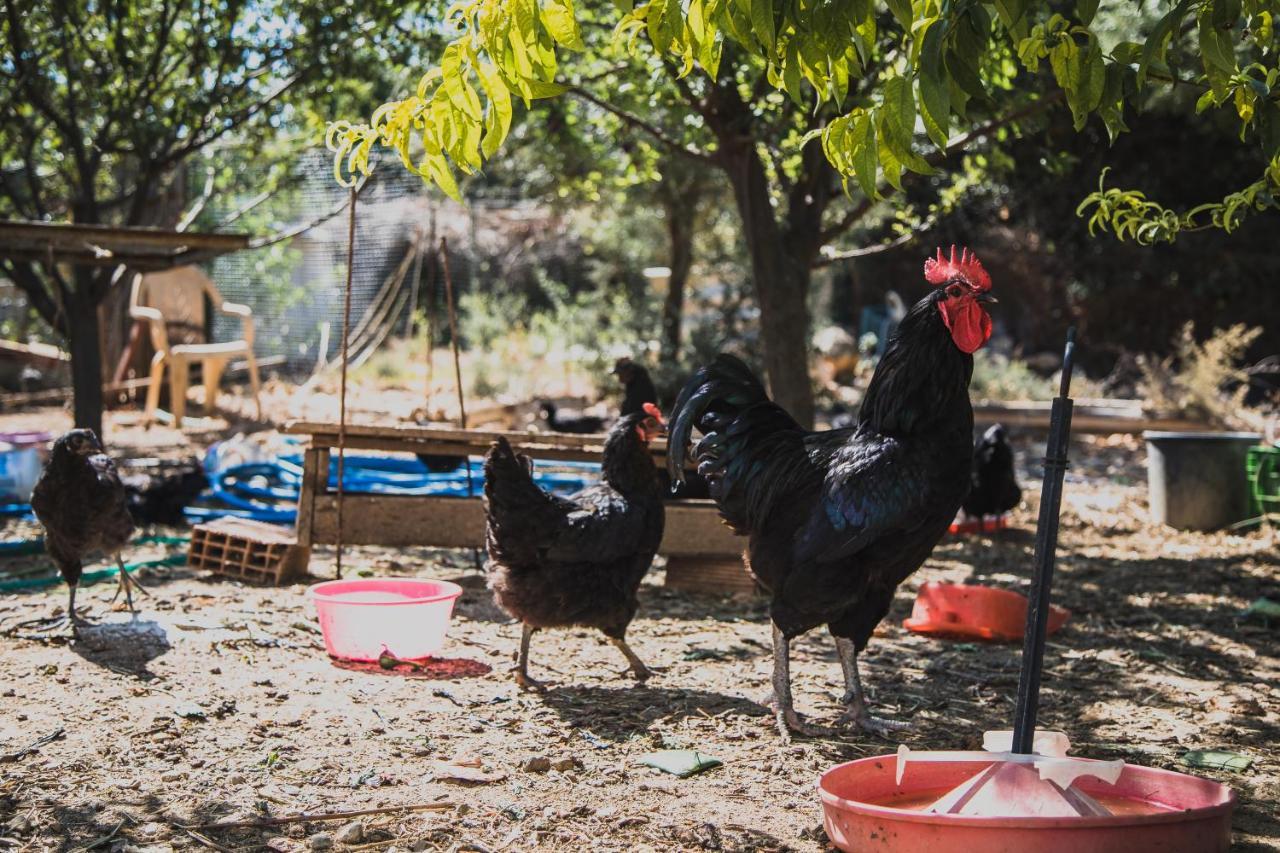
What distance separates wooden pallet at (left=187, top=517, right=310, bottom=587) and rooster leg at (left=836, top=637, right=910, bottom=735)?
3.54 meters

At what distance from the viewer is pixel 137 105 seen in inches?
397

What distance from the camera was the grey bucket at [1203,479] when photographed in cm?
930

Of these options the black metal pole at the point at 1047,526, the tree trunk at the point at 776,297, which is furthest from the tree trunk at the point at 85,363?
the black metal pole at the point at 1047,526

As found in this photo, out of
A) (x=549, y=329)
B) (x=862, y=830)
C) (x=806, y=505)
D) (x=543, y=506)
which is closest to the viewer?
(x=862, y=830)

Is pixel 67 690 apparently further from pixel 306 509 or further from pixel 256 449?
pixel 256 449

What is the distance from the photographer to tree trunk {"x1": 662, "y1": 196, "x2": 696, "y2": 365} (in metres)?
14.1

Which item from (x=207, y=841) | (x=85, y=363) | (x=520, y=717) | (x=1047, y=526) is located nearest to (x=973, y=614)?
(x=520, y=717)

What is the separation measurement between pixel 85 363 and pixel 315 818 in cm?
639

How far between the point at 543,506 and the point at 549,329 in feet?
46.4

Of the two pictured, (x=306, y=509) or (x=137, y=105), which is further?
(x=137, y=105)

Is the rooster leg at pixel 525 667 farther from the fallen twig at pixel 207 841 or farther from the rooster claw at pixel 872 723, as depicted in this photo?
the fallen twig at pixel 207 841

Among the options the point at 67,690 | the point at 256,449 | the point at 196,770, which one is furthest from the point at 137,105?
the point at 196,770

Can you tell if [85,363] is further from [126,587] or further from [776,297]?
[776,297]

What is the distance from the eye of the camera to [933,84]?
2129 mm
